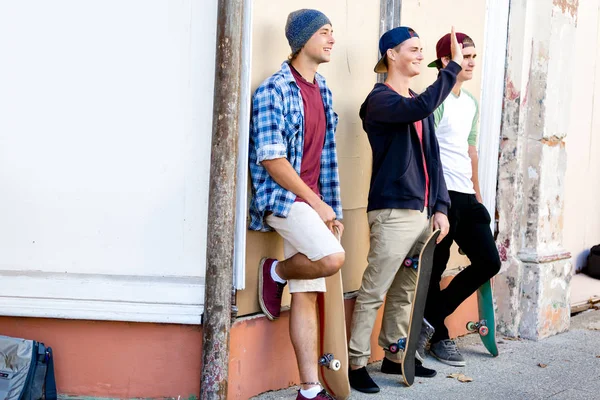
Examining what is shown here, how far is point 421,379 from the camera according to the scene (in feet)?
16.6

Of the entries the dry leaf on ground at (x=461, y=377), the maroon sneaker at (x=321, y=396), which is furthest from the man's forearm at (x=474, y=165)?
the maroon sneaker at (x=321, y=396)

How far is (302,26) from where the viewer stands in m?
4.30

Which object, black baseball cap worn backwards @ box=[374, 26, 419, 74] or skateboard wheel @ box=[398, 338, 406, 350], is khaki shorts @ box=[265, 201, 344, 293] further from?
black baseball cap worn backwards @ box=[374, 26, 419, 74]

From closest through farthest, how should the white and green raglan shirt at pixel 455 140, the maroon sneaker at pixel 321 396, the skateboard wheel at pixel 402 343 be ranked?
the maroon sneaker at pixel 321 396 → the skateboard wheel at pixel 402 343 → the white and green raglan shirt at pixel 455 140

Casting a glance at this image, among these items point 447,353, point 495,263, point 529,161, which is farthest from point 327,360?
point 529,161

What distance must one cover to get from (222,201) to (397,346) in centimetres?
148

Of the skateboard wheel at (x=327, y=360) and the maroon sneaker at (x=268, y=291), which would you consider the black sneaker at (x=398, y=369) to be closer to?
the skateboard wheel at (x=327, y=360)

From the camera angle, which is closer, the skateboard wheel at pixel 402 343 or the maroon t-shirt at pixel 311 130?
the maroon t-shirt at pixel 311 130

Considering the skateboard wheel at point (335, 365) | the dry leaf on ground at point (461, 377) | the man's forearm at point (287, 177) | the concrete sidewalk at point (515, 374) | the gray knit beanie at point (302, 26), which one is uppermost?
the gray knit beanie at point (302, 26)

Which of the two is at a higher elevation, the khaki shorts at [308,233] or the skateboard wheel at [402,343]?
the khaki shorts at [308,233]

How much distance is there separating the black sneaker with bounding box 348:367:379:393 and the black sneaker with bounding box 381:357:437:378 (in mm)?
380

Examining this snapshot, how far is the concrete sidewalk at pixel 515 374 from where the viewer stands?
478cm

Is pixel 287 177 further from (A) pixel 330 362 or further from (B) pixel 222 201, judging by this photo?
(A) pixel 330 362

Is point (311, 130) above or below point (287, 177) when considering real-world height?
above
